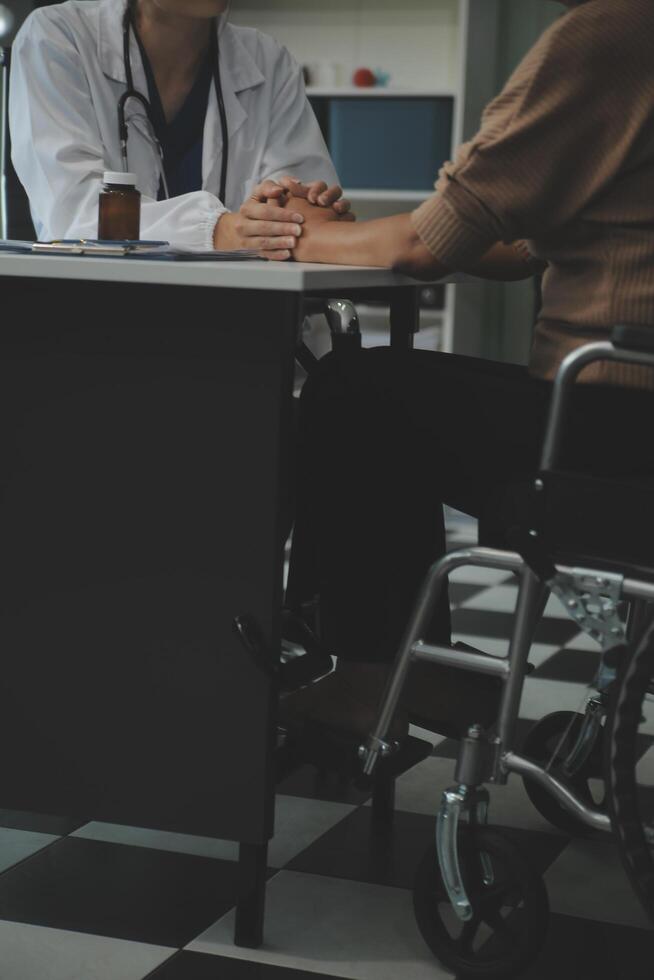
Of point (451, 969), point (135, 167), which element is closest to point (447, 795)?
point (451, 969)

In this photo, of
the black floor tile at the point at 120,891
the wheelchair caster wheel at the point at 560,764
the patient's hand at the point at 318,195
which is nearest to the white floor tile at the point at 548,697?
the wheelchair caster wheel at the point at 560,764

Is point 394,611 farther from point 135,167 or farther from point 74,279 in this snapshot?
point 135,167

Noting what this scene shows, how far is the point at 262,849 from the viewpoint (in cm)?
141

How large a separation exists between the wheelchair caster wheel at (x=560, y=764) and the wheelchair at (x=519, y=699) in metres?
0.35

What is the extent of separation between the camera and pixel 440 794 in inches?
76.8

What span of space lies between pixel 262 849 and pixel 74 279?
63cm

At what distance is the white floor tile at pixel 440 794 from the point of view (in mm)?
1841

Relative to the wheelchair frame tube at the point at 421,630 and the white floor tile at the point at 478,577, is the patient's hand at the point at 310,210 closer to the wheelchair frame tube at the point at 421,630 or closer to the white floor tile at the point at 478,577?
the wheelchair frame tube at the point at 421,630

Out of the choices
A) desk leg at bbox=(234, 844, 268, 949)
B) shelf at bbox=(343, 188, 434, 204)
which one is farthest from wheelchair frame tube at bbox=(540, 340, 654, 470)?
shelf at bbox=(343, 188, 434, 204)

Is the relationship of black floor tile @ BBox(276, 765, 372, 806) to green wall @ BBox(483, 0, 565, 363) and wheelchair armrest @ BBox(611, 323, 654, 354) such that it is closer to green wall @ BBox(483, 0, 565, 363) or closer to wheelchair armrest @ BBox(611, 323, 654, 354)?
wheelchair armrest @ BBox(611, 323, 654, 354)

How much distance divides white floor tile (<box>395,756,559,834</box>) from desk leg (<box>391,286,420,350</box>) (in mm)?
642

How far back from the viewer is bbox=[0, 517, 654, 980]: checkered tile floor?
1.39m

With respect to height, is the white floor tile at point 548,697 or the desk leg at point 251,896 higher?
the desk leg at point 251,896

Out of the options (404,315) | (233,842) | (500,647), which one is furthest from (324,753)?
(500,647)
